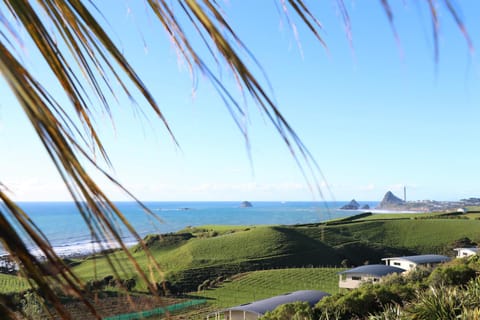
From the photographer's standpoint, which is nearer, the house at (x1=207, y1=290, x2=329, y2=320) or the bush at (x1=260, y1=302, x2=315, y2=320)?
the bush at (x1=260, y1=302, x2=315, y2=320)

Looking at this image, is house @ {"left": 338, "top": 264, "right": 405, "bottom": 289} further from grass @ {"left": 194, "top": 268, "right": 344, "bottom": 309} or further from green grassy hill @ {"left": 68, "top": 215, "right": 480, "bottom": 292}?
green grassy hill @ {"left": 68, "top": 215, "right": 480, "bottom": 292}

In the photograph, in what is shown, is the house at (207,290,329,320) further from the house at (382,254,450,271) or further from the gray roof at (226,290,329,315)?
the house at (382,254,450,271)

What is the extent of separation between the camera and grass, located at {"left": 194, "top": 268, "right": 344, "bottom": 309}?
38.5 m

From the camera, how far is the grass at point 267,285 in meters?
38.5

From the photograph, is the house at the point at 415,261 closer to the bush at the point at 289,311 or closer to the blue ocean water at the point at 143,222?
the blue ocean water at the point at 143,222

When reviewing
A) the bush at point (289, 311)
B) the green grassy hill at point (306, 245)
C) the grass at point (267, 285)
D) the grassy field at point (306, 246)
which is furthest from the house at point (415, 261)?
the bush at point (289, 311)

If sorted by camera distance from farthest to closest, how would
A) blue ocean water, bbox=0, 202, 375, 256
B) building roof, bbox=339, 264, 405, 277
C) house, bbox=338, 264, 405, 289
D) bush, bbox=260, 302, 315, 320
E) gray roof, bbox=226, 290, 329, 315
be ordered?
building roof, bbox=339, 264, 405, 277 < house, bbox=338, 264, 405, 289 < gray roof, bbox=226, 290, 329, 315 < bush, bbox=260, 302, 315, 320 < blue ocean water, bbox=0, 202, 375, 256

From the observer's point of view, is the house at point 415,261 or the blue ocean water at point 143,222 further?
the house at point 415,261

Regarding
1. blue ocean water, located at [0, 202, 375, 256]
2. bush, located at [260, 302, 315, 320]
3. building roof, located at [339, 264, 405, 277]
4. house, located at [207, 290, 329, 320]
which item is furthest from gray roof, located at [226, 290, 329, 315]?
bush, located at [260, 302, 315, 320]

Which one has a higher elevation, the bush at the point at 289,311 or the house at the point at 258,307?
the bush at the point at 289,311

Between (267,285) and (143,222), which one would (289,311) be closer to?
(143,222)

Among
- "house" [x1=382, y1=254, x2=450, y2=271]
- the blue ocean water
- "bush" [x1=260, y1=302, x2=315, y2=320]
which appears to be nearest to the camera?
the blue ocean water

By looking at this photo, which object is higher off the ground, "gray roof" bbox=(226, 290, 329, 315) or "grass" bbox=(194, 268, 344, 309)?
"gray roof" bbox=(226, 290, 329, 315)

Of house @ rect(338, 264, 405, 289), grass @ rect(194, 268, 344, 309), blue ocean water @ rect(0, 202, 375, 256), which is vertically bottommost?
grass @ rect(194, 268, 344, 309)
